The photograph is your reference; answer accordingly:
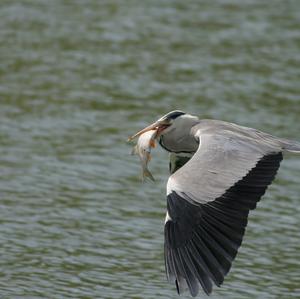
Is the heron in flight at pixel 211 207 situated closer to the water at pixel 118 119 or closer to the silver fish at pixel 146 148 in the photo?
the silver fish at pixel 146 148

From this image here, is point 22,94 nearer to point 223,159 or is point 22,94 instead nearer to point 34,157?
point 34,157

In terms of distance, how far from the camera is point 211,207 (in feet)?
24.6

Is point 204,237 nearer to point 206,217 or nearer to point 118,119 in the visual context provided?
point 206,217

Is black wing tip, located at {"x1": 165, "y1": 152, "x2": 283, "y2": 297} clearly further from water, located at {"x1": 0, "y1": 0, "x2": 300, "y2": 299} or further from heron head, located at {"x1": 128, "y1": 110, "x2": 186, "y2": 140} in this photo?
water, located at {"x1": 0, "y1": 0, "x2": 300, "y2": 299}

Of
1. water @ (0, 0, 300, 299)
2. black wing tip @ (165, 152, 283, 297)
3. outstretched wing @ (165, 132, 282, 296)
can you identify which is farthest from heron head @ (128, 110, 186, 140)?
black wing tip @ (165, 152, 283, 297)

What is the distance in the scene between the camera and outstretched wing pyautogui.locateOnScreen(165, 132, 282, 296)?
7297mm

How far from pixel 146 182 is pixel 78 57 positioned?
14.4 ft

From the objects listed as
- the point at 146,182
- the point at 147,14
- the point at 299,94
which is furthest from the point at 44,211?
the point at 147,14

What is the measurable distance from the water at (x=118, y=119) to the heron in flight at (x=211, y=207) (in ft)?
5.22

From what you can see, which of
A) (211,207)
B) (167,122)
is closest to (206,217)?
(211,207)

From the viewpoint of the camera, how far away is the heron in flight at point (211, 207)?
730 cm

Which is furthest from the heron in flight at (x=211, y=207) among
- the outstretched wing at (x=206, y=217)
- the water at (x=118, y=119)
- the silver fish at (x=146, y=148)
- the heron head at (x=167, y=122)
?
the water at (x=118, y=119)

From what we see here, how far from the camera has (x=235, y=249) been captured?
7.34 metres

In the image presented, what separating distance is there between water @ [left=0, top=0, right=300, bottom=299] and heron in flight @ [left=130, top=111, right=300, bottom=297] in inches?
62.7
